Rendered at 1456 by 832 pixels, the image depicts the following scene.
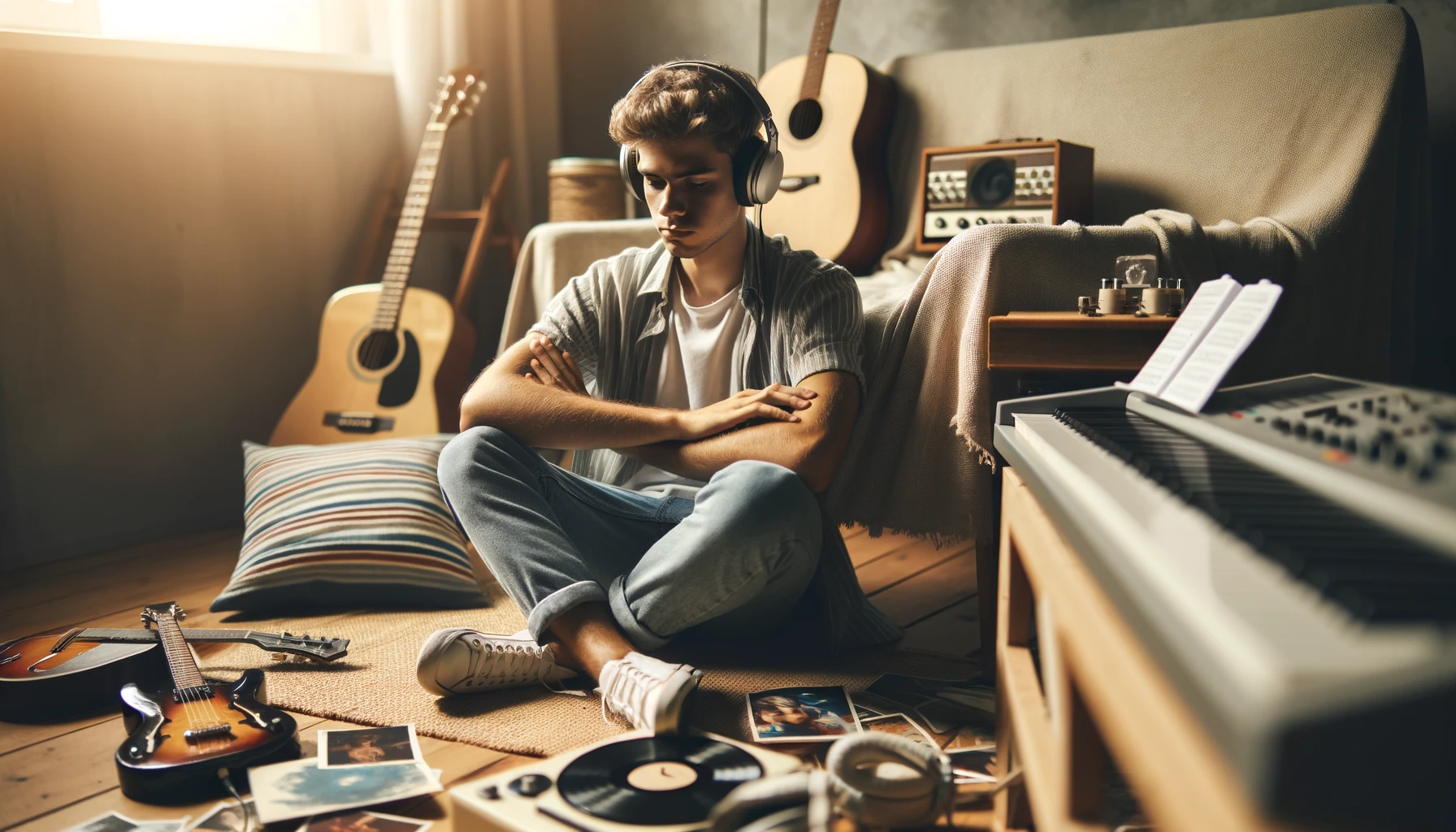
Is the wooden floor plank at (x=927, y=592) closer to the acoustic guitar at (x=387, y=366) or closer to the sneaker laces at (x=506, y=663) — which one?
the sneaker laces at (x=506, y=663)

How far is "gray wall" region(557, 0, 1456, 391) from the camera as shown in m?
2.09

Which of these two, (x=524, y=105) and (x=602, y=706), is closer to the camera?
(x=602, y=706)

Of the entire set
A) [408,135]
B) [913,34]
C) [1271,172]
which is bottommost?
[1271,172]

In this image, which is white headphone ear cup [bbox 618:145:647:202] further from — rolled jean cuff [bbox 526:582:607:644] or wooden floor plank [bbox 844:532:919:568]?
wooden floor plank [bbox 844:532:919:568]

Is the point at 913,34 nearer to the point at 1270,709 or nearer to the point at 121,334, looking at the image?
the point at 121,334

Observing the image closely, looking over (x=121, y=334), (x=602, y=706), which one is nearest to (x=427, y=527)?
(x=602, y=706)

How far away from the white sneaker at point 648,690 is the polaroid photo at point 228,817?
387 millimetres

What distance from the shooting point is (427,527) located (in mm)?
1883

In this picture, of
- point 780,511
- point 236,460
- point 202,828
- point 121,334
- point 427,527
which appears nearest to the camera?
point 202,828

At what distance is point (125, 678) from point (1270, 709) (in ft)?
4.80

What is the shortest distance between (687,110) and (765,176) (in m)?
0.14

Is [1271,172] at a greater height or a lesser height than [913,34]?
lesser

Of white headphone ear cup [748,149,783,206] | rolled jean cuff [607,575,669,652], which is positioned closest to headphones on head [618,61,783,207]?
white headphone ear cup [748,149,783,206]

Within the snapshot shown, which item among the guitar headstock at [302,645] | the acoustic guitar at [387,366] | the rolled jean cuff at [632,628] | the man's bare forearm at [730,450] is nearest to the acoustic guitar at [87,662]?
the guitar headstock at [302,645]
